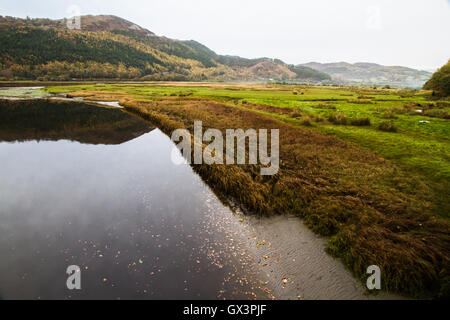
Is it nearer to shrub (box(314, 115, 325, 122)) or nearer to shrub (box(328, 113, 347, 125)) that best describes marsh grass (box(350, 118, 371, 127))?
shrub (box(328, 113, 347, 125))

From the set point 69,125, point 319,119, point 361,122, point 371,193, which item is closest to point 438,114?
point 361,122

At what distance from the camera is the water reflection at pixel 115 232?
288 inches

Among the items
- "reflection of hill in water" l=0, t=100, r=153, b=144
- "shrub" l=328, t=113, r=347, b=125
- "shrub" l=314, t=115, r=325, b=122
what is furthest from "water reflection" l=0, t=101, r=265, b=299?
"shrub" l=328, t=113, r=347, b=125

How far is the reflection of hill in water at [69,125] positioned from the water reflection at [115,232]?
27.6 ft

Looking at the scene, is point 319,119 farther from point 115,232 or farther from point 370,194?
point 115,232

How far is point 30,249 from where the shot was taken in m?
8.90

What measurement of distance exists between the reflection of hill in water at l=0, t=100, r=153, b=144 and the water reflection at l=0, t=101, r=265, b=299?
840 cm

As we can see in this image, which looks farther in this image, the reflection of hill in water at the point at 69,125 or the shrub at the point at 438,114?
the shrub at the point at 438,114

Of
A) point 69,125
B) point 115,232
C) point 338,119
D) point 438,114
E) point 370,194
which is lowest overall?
point 115,232

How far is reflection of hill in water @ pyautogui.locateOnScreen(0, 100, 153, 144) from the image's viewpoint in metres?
28.0

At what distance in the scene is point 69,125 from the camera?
34219mm

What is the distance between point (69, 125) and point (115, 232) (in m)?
32.5

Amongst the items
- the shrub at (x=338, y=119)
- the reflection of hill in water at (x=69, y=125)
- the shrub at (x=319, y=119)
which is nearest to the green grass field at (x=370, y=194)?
the shrub at (x=338, y=119)

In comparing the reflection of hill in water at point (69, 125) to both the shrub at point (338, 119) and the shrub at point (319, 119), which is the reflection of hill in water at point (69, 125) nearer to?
the shrub at point (319, 119)
